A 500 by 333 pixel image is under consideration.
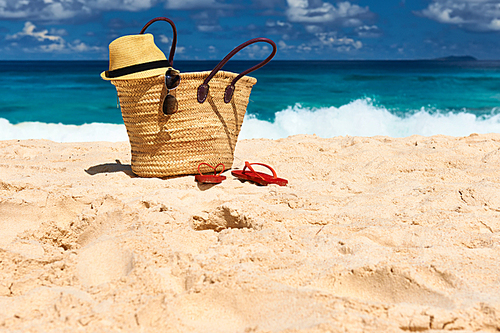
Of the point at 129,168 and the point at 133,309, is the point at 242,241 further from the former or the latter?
the point at 129,168

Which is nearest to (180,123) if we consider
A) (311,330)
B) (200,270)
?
(200,270)

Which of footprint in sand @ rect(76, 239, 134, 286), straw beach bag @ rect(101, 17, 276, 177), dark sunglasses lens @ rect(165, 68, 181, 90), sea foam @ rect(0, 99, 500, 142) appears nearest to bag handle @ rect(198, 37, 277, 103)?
straw beach bag @ rect(101, 17, 276, 177)

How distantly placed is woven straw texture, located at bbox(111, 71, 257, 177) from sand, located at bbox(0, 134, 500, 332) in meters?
0.14

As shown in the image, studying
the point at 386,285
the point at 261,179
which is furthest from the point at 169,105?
the point at 386,285

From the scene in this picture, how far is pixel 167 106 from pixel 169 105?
13 millimetres

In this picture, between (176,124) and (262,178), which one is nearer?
(262,178)

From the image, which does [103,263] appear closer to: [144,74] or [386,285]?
[386,285]

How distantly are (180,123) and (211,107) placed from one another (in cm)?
21

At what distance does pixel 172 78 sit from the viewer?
2.26 m

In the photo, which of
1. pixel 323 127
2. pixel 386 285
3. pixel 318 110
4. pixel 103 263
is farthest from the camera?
pixel 318 110

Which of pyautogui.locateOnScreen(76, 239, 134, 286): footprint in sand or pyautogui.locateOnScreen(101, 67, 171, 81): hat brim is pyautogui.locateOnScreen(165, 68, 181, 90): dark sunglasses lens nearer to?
pyautogui.locateOnScreen(101, 67, 171, 81): hat brim

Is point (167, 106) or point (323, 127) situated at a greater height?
point (167, 106)

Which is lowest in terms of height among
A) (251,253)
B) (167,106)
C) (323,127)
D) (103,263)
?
(323,127)

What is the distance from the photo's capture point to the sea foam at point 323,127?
570cm
